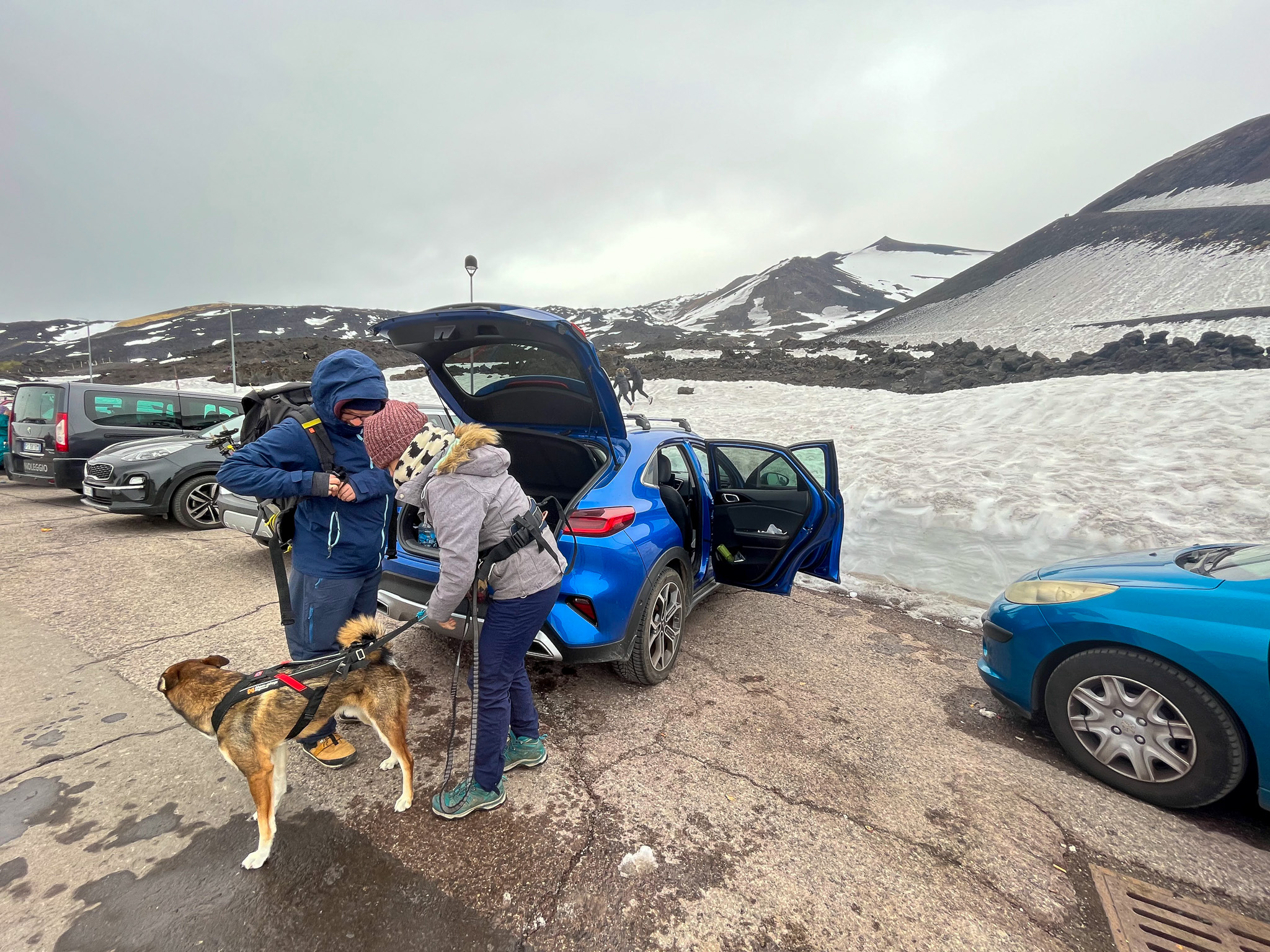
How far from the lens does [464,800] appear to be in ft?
7.39

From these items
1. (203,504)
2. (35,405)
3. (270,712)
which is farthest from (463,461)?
(35,405)

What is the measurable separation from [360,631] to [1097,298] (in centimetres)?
4954

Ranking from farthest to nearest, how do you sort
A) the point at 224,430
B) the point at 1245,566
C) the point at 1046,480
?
Result: the point at 224,430, the point at 1046,480, the point at 1245,566

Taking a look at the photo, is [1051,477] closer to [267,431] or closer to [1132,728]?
[1132,728]

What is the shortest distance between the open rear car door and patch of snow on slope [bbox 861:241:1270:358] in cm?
2533

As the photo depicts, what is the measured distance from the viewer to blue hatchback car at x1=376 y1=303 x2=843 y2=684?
9.53 ft

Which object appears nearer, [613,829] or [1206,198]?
[613,829]

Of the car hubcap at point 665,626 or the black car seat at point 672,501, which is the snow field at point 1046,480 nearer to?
the black car seat at point 672,501

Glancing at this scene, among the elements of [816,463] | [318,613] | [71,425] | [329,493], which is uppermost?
[329,493]

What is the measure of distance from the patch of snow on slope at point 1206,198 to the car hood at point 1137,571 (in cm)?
6503

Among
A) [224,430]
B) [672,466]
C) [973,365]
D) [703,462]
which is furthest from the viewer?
[973,365]

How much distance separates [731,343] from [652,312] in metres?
87.6

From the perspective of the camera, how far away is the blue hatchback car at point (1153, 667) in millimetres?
2293

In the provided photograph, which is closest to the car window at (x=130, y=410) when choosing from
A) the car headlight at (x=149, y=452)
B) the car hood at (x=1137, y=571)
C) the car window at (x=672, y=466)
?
the car headlight at (x=149, y=452)
